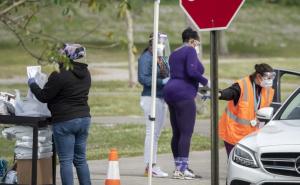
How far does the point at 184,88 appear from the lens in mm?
12375

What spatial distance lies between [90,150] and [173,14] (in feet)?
191

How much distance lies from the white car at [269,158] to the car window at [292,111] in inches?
13.7

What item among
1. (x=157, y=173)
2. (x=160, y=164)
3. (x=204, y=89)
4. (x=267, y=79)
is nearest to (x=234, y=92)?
(x=267, y=79)

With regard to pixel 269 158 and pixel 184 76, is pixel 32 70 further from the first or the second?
Answer: pixel 269 158

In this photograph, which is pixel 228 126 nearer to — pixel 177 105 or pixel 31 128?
pixel 177 105

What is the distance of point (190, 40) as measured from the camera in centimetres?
1247

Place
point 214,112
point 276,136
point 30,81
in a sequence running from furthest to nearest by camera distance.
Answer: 1. point 30,81
2. point 276,136
3. point 214,112

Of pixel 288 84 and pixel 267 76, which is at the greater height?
pixel 267 76

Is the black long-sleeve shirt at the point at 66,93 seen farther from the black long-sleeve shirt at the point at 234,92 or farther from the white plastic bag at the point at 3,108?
the black long-sleeve shirt at the point at 234,92

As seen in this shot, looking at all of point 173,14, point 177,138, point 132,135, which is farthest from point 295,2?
point 177,138

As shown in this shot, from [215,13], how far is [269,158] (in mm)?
1442

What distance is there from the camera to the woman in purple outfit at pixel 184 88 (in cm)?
1232

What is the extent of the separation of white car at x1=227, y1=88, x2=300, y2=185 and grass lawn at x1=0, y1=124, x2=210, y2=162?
18.9 feet

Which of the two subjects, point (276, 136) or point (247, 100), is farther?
point (247, 100)
